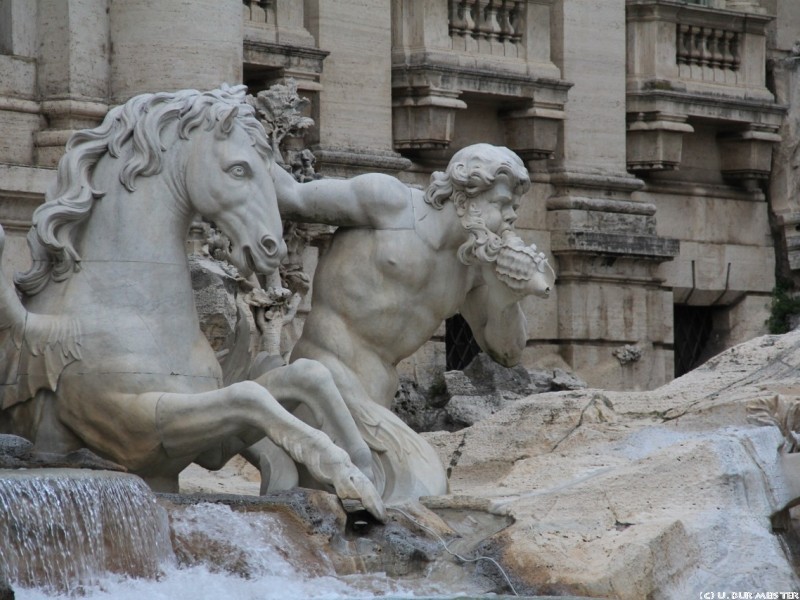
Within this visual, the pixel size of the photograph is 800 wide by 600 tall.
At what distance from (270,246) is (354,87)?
743 centimetres

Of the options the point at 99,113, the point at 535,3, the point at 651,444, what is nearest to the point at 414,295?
the point at 651,444

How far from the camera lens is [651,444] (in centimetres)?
1227

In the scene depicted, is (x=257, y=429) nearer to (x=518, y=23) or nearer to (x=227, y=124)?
(x=227, y=124)

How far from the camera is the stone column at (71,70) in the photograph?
15734mm

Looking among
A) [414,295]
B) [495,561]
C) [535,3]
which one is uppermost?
[535,3]

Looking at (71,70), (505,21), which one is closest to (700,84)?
(505,21)

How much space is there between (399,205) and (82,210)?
1503 millimetres

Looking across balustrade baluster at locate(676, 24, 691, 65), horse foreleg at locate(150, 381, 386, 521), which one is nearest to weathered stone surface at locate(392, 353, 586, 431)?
balustrade baluster at locate(676, 24, 691, 65)

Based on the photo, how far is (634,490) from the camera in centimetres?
1123

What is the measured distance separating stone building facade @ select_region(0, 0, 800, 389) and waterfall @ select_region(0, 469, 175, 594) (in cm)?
570

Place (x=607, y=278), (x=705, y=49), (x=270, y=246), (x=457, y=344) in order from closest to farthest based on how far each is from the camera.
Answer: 1. (x=270, y=246)
2. (x=457, y=344)
3. (x=607, y=278)
4. (x=705, y=49)

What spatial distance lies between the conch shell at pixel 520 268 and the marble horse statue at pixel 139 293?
1.00 m

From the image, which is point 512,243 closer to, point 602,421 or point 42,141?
point 602,421

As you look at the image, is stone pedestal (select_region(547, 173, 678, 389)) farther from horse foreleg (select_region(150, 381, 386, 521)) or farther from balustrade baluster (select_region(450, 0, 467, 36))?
horse foreleg (select_region(150, 381, 386, 521))
